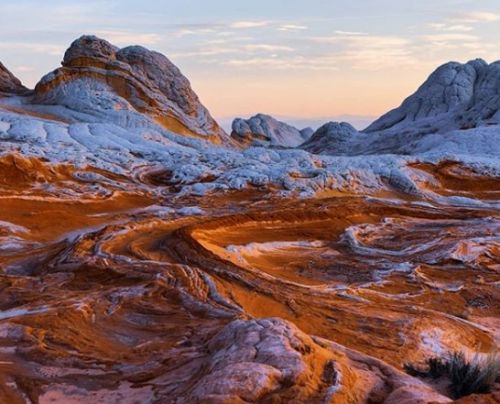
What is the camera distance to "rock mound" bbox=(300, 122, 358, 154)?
2051 inches

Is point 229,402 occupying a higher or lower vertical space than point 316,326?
higher

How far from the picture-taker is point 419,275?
1256 centimetres

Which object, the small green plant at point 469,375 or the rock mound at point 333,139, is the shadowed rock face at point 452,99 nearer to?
the rock mound at point 333,139

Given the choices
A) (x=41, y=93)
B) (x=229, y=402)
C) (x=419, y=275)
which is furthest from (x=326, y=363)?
(x=41, y=93)

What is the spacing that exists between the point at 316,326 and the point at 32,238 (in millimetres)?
8265

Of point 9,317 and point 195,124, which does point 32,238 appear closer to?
point 9,317

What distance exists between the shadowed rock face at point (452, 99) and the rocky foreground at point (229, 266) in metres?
12.9

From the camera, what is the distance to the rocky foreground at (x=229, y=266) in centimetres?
586

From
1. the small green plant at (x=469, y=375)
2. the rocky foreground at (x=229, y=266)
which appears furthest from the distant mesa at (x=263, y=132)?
the small green plant at (x=469, y=375)

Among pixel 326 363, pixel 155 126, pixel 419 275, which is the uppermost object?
pixel 155 126

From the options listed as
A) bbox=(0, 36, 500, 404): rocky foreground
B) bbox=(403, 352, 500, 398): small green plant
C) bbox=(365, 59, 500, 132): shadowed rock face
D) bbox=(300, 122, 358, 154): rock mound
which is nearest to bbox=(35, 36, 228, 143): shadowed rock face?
bbox=(0, 36, 500, 404): rocky foreground

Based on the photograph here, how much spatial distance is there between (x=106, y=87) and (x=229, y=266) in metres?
26.3

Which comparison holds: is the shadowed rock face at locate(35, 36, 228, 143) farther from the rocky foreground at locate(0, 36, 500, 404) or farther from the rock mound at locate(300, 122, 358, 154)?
the rock mound at locate(300, 122, 358, 154)

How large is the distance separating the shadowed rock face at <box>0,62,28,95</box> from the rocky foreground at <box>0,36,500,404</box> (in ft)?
20.6
